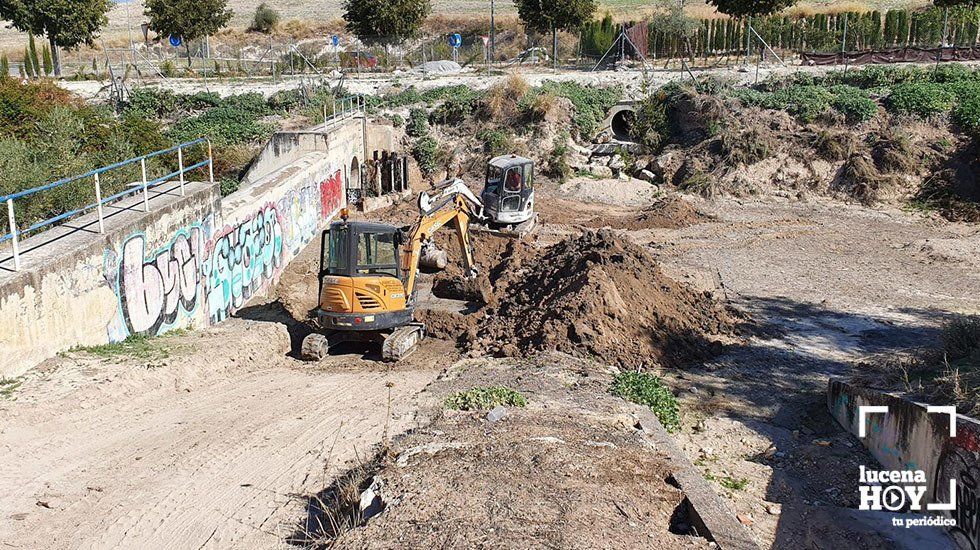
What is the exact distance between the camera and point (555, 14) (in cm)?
4738

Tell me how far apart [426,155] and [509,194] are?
1156cm

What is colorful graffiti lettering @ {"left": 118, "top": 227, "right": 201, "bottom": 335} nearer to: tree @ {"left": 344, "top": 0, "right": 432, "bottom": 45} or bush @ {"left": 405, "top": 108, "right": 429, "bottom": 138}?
bush @ {"left": 405, "top": 108, "right": 429, "bottom": 138}

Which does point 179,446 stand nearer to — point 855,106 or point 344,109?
point 344,109

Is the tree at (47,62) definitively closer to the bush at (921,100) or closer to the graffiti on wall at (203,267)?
the graffiti on wall at (203,267)

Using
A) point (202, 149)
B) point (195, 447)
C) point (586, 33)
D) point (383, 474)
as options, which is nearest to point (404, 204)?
point (202, 149)

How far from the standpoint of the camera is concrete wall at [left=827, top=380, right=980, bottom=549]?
898cm

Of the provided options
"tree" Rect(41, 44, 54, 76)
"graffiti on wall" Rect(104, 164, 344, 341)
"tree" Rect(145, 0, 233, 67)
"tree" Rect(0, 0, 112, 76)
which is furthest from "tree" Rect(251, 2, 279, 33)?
"graffiti on wall" Rect(104, 164, 344, 341)

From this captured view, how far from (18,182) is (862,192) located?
27.1 metres

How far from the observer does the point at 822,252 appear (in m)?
25.2

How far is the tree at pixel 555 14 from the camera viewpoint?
47.1 meters

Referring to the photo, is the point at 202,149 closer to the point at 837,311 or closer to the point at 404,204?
the point at 404,204

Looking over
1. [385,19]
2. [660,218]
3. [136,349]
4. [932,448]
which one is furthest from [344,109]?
[932,448]

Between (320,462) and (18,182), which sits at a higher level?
(18,182)

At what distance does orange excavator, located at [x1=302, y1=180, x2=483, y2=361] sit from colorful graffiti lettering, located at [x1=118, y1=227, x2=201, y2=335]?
2603 mm
